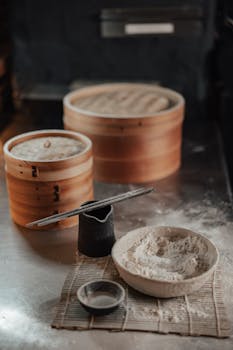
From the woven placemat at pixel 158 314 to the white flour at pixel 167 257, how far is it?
0.34ft

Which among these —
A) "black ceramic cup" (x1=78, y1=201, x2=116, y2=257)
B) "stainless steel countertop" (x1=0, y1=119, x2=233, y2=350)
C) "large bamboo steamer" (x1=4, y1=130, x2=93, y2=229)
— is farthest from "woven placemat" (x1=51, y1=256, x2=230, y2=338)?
"large bamboo steamer" (x1=4, y1=130, x2=93, y2=229)

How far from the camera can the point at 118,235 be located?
8.58ft

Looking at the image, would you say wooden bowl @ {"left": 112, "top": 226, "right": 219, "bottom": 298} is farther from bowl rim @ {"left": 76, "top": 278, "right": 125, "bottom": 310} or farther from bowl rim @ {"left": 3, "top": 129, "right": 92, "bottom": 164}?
bowl rim @ {"left": 3, "top": 129, "right": 92, "bottom": 164}

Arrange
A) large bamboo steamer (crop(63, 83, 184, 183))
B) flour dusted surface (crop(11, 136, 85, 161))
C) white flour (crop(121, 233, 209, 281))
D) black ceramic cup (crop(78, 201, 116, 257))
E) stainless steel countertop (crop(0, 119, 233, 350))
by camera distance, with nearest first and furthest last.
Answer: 1. stainless steel countertop (crop(0, 119, 233, 350))
2. white flour (crop(121, 233, 209, 281))
3. black ceramic cup (crop(78, 201, 116, 257))
4. flour dusted surface (crop(11, 136, 85, 161))
5. large bamboo steamer (crop(63, 83, 184, 183))

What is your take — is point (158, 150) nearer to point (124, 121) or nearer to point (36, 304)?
point (124, 121)

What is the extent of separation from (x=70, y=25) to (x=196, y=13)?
103 cm

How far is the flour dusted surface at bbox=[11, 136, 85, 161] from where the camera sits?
2.68 metres

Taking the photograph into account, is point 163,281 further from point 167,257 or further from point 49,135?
point 49,135

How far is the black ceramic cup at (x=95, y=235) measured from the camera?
7.64ft

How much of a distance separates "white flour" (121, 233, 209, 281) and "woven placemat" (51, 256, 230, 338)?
0.11m

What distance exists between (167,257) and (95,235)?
1.13ft

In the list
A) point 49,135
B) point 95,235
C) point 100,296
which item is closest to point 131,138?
point 49,135

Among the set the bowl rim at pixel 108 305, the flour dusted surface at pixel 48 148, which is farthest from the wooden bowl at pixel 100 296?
the flour dusted surface at pixel 48 148

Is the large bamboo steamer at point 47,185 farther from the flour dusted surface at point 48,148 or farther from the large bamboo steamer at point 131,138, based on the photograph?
the large bamboo steamer at point 131,138
